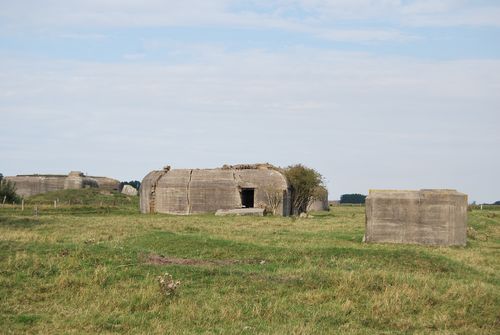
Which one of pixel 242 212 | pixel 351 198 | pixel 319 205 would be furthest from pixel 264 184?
pixel 351 198

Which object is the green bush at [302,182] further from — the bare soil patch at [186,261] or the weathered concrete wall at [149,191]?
the bare soil patch at [186,261]

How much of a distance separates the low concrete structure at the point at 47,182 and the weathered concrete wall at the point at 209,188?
2711cm

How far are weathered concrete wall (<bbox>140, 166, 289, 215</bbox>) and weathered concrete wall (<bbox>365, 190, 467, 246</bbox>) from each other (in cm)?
2038

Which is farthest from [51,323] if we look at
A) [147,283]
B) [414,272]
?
[414,272]

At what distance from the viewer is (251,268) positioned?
15.1 meters

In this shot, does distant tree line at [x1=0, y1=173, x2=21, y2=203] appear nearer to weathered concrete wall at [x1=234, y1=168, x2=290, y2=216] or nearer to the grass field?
weathered concrete wall at [x1=234, y1=168, x2=290, y2=216]

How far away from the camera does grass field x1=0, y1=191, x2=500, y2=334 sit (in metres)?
10.6

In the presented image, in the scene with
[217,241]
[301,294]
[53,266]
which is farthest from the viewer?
[217,241]

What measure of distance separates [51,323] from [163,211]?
34.4 meters

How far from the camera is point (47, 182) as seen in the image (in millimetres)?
71438

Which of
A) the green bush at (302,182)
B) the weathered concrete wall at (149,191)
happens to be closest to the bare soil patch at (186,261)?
the weathered concrete wall at (149,191)

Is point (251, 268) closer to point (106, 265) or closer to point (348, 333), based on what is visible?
point (106, 265)

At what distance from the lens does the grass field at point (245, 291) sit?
10648 mm

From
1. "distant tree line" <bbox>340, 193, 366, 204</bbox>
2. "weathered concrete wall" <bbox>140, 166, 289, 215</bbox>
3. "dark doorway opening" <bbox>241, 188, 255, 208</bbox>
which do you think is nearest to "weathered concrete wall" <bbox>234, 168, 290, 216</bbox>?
"weathered concrete wall" <bbox>140, 166, 289, 215</bbox>
